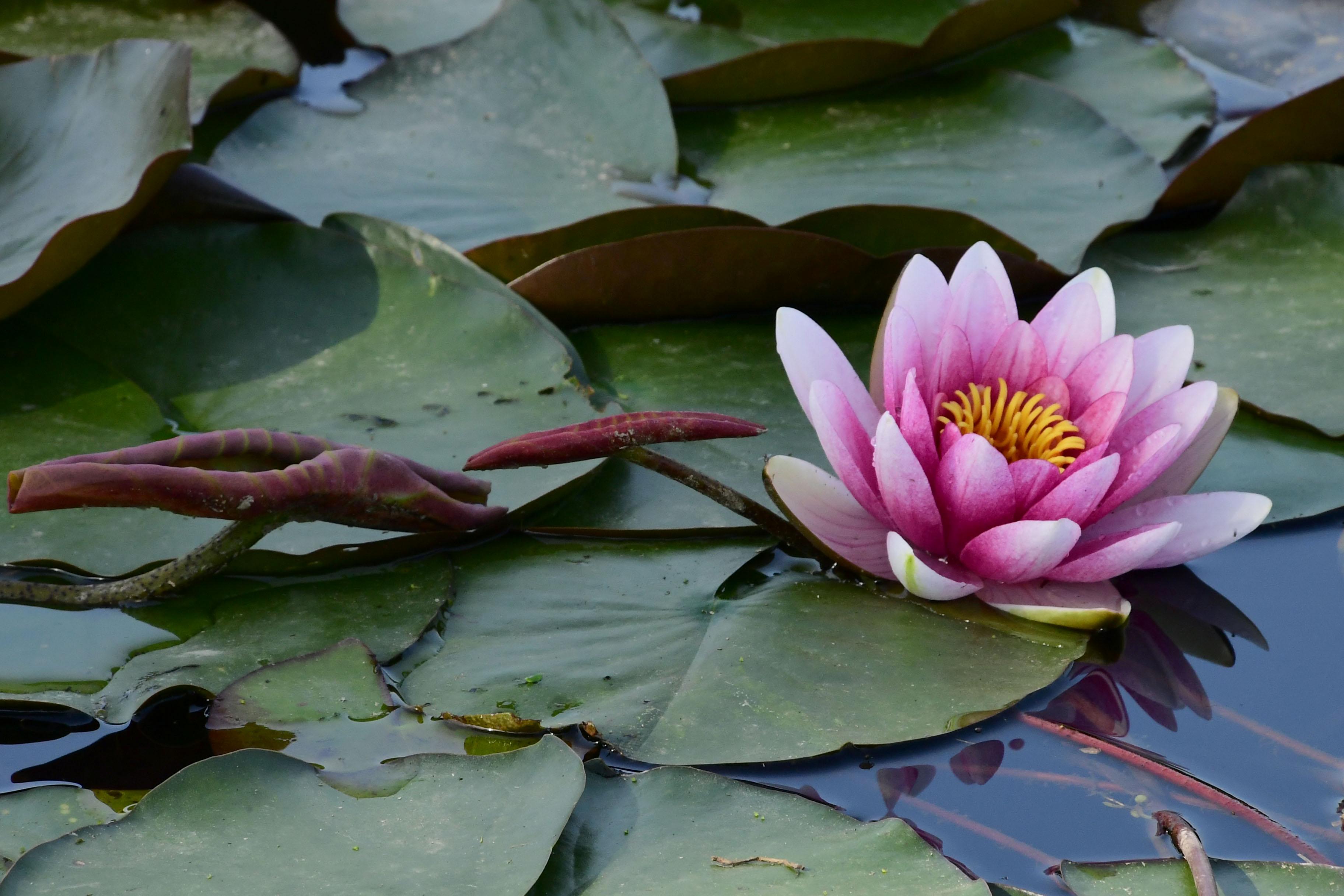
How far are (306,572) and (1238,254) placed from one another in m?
1.70

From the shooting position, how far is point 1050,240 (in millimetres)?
1966

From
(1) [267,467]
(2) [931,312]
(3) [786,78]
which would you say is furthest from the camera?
(3) [786,78]

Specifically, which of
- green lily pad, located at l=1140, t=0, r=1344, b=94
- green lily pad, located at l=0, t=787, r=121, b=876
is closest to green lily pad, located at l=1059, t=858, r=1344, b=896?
green lily pad, located at l=0, t=787, r=121, b=876

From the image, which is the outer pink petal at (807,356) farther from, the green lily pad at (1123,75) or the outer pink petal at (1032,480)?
the green lily pad at (1123,75)

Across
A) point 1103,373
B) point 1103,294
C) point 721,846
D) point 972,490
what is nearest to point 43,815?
point 721,846

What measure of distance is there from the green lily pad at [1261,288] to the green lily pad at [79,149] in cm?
160

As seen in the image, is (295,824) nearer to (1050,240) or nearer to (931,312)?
(931,312)

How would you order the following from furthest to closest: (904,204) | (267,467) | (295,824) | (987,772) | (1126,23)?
(1126,23), (904,204), (267,467), (987,772), (295,824)

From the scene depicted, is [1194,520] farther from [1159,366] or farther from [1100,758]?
[1100,758]

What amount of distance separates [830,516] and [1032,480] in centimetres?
25

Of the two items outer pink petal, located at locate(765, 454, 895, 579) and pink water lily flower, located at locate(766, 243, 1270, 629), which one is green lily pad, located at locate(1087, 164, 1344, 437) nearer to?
pink water lily flower, located at locate(766, 243, 1270, 629)

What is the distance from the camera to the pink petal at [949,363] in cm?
140

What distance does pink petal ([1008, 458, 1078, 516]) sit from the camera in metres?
1.27

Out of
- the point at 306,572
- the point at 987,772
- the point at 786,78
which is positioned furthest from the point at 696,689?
the point at 786,78
